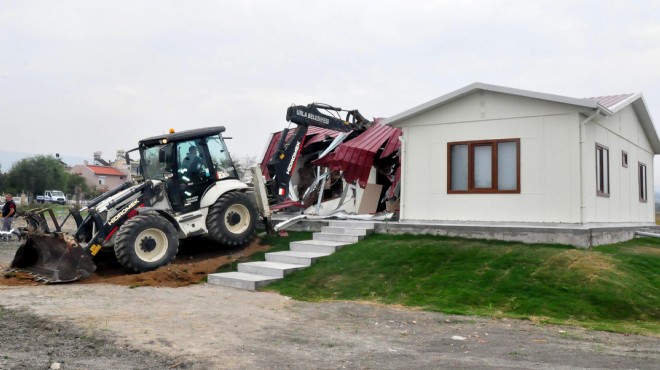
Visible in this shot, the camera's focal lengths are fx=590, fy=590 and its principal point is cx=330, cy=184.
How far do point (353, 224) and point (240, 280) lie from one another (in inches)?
153

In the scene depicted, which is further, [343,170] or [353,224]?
[343,170]

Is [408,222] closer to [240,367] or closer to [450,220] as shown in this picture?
[450,220]

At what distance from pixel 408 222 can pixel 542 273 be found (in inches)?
180


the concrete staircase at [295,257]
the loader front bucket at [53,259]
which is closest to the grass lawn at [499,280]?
the concrete staircase at [295,257]

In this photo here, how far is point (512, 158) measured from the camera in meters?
13.2

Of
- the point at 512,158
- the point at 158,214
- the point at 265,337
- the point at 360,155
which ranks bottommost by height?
the point at 265,337

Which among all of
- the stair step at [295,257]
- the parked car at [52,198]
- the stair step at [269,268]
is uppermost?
the parked car at [52,198]

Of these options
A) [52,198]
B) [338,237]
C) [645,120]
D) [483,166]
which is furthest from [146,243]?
[52,198]

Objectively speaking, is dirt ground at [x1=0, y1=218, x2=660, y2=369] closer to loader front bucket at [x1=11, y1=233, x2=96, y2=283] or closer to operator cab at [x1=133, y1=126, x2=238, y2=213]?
loader front bucket at [x1=11, y1=233, x2=96, y2=283]

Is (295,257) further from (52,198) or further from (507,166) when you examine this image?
(52,198)

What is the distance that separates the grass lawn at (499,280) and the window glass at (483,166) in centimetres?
157

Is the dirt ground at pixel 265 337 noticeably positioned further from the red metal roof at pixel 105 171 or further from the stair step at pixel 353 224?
the red metal roof at pixel 105 171

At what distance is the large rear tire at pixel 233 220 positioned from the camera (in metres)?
13.7

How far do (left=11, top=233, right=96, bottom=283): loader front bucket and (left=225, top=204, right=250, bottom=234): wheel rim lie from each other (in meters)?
3.28
